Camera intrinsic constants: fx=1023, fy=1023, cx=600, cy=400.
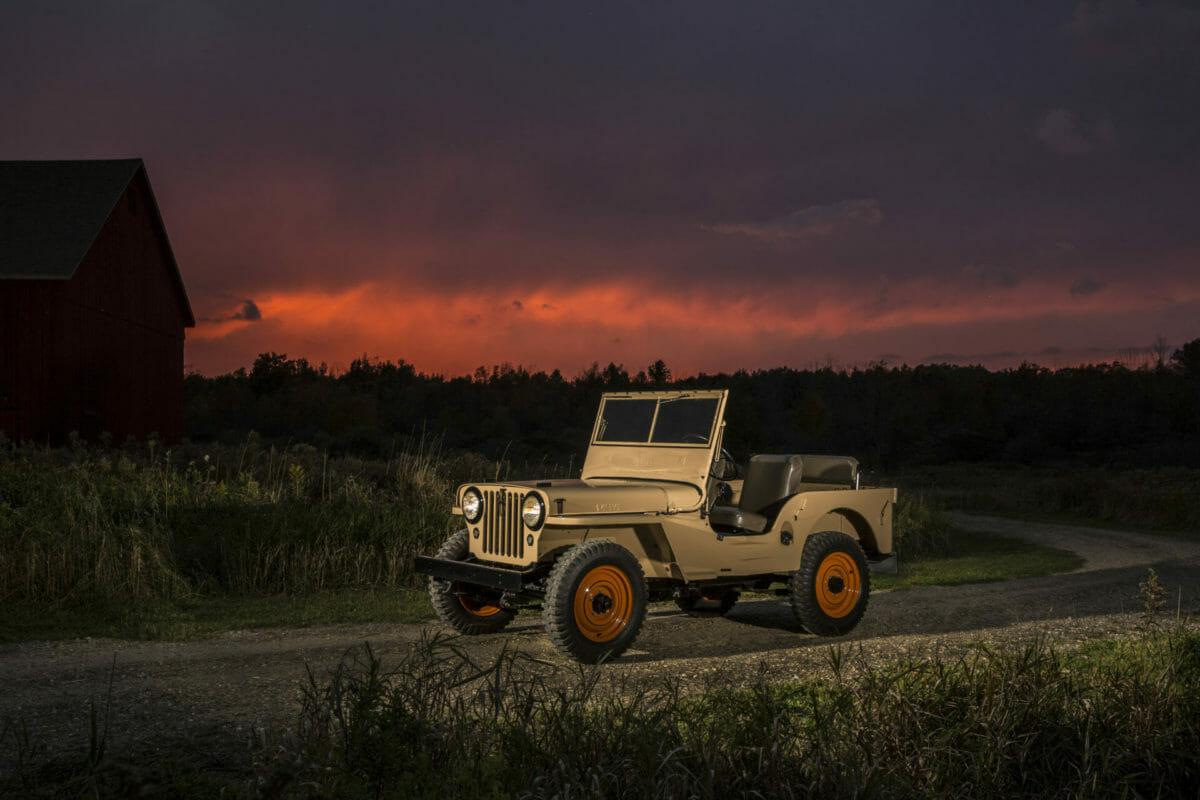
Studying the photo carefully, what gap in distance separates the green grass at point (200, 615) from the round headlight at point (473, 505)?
6.22ft

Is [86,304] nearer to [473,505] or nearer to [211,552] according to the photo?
[211,552]

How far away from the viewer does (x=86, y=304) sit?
73.2ft

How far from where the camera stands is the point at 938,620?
9.88 metres

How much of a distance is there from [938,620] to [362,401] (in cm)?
4141

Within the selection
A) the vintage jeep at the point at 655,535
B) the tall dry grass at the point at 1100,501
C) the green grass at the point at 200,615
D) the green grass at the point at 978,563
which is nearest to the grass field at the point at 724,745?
the vintage jeep at the point at 655,535

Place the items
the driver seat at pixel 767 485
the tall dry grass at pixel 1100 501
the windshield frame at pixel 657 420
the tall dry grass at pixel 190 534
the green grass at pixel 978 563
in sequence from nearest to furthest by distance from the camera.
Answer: the windshield frame at pixel 657 420
the driver seat at pixel 767 485
the tall dry grass at pixel 190 534
the green grass at pixel 978 563
the tall dry grass at pixel 1100 501

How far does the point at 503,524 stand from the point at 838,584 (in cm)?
315

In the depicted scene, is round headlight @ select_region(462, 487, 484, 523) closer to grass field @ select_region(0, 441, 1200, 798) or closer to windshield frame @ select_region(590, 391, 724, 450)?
grass field @ select_region(0, 441, 1200, 798)

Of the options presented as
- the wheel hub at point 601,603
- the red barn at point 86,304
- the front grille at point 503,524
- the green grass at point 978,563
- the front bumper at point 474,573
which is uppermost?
the red barn at point 86,304

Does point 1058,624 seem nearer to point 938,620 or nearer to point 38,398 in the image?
point 938,620

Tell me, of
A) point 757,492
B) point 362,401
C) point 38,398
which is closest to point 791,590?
point 757,492

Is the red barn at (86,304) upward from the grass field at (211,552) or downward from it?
upward

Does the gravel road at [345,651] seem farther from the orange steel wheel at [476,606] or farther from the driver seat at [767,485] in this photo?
the driver seat at [767,485]

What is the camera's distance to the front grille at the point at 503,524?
8.04 metres
